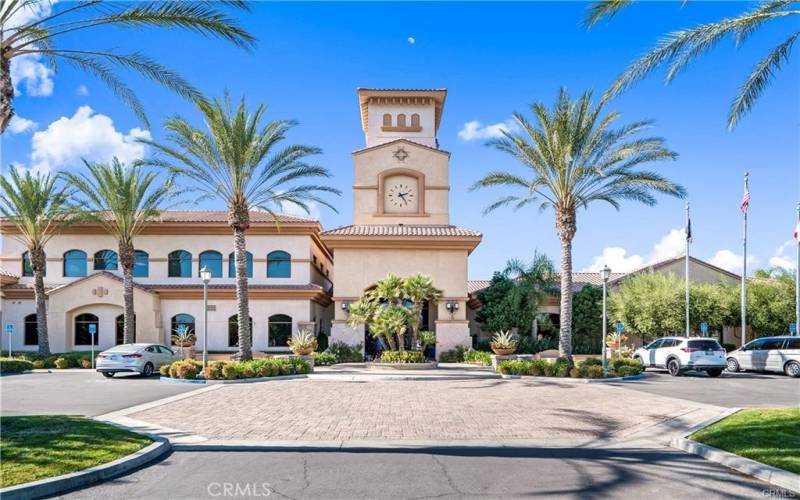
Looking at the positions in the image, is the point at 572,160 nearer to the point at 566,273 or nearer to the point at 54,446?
the point at 566,273

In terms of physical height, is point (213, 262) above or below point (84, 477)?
above

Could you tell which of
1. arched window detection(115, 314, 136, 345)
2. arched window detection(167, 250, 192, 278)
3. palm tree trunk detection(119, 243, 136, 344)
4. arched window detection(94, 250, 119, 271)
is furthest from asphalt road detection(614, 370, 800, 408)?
arched window detection(94, 250, 119, 271)

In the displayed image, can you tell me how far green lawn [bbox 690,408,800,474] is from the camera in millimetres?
9180

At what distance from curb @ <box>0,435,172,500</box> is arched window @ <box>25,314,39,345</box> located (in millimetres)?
28236

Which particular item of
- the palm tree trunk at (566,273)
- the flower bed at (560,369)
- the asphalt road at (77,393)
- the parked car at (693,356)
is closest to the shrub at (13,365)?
the asphalt road at (77,393)

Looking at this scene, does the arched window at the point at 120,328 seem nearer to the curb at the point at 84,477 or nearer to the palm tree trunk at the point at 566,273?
the palm tree trunk at the point at 566,273

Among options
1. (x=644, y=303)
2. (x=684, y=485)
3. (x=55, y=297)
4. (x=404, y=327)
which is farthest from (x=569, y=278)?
(x=55, y=297)

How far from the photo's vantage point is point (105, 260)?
34281mm

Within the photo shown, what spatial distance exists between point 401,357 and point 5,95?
58.2 ft

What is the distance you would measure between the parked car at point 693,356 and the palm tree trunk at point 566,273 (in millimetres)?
4401

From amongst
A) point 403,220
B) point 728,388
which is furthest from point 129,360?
point 728,388

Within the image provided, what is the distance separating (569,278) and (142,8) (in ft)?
61.9

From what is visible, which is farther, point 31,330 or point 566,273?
point 31,330

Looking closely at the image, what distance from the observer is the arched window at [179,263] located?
34.3 metres
